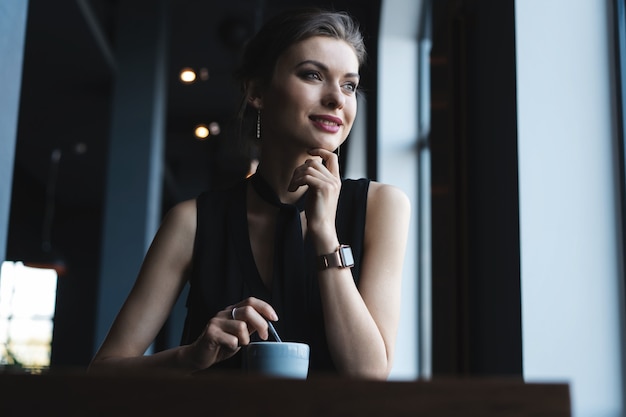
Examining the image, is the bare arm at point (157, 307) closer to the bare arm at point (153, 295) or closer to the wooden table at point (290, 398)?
the bare arm at point (153, 295)

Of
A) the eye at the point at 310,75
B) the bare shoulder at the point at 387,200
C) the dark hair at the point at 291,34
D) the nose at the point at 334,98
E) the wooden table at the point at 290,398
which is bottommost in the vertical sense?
the wooden table at the point at 290,398

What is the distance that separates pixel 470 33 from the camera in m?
2.83

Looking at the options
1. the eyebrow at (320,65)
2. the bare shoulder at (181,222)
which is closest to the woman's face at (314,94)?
the eyebrow at (320,65)

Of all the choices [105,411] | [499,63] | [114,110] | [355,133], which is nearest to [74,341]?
[355,133]

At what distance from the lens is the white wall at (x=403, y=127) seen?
532cm

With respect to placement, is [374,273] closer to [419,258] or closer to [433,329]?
[433,329]

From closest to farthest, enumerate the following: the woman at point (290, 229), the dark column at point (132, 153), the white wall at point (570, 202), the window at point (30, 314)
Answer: the woman at point (290, 229), the white wall at point (570, 202), the dark column at point (132, 153), the window at point (30, 314)

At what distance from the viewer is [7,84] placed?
7.35 ft

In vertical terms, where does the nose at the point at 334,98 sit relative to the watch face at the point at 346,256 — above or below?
above

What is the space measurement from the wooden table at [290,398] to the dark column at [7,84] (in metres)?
1.65

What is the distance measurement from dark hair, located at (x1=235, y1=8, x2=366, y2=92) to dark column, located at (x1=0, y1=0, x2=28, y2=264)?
32.4 inches

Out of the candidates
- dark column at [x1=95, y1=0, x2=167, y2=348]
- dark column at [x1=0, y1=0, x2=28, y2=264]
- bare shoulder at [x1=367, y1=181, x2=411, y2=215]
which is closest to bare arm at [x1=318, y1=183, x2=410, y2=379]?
bare shoulder at [x1=367, y1=181, x2=411, y2=215]

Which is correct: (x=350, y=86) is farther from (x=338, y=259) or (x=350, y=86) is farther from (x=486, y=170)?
(x=486, y=170)

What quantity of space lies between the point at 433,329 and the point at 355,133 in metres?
5.52
